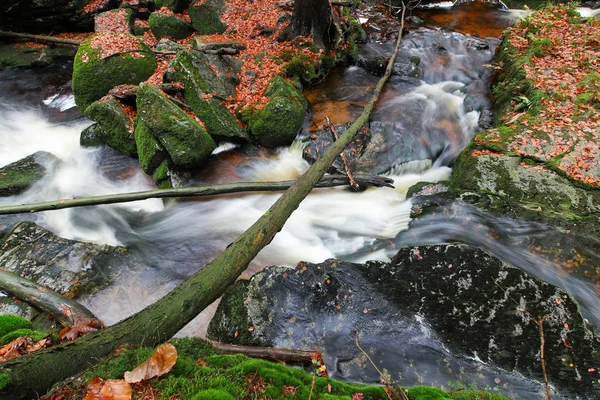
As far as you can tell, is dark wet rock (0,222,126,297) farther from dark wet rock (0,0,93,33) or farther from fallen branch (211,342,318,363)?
dark wet rock (0,0,93,33)

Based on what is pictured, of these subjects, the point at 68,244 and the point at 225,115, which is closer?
the point at 68,244

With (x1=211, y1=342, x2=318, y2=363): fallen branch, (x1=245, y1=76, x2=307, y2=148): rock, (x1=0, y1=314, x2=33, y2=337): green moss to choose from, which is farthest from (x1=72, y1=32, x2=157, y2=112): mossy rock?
(x1=211, y1=342, x2=318, y2=363): fallen branch

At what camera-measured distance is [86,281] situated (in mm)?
5590

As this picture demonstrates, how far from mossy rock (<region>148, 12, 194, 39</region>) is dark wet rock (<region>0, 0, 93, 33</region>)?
11.5 feet

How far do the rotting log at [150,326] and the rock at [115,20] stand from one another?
10.4 m

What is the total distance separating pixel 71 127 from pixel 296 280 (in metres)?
8.35

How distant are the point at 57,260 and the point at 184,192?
226 centimetres

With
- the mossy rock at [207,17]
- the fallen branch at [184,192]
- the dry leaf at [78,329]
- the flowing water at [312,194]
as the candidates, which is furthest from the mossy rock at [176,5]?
the dry leaf at [78,329]

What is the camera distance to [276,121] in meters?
8.14

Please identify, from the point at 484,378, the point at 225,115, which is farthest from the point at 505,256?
the point at 225,115

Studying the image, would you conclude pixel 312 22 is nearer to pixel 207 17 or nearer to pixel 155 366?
pixel 207 17

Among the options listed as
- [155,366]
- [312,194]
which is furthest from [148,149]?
[155,366]

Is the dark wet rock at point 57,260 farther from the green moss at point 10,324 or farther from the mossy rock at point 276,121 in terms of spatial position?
the mossy rock at point 276,121

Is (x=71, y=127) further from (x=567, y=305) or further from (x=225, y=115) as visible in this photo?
(x=567, y=305)
